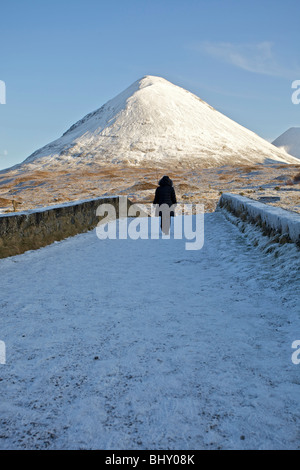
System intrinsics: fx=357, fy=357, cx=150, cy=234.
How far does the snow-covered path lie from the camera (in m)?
1.99

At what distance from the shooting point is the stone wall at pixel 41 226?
6531 mm

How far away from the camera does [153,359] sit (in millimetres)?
2758

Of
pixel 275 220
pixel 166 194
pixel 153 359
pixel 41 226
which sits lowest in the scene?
pixel 153 359

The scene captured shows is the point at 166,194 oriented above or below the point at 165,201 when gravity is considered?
above

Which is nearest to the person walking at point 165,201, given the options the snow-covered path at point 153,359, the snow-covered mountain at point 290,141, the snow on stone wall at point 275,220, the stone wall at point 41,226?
the snow on stone wall at point 275,220

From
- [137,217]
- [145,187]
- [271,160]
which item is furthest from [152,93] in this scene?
[137,217]

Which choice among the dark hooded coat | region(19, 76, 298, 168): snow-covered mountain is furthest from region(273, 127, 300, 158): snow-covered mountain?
the dark hooded coat

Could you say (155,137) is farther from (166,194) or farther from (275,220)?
(275,220)

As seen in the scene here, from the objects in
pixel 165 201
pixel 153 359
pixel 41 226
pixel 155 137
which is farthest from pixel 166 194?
pixel 155 137

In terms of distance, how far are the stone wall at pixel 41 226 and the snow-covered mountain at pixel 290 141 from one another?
156997 mm

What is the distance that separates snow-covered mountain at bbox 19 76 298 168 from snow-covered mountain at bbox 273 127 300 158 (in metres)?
57.0

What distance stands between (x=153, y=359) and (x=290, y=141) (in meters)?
174

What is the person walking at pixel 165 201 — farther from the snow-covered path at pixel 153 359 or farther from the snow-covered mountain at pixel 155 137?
the snow-covered mountain at pixel 155 137

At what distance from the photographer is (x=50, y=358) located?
2830 mm
